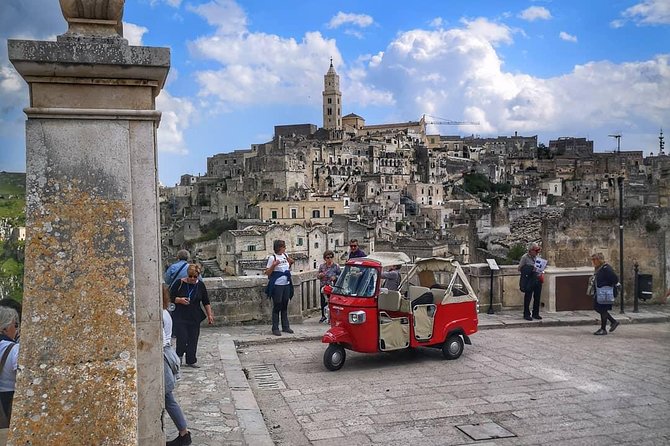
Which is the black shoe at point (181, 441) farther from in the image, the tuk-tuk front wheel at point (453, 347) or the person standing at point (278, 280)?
the person standing at point (278, 280)

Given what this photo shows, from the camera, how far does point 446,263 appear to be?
397 inches

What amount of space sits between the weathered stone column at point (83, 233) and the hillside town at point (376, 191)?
33.8m

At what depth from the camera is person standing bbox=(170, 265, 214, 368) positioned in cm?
837

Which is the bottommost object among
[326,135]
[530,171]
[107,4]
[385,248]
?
[385,248]

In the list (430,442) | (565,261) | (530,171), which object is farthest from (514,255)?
(530,171)

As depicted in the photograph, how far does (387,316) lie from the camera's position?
883 centimetres

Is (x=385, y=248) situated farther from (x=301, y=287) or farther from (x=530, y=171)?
(x=530, y=171)

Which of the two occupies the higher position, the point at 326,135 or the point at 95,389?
the point at 326,135

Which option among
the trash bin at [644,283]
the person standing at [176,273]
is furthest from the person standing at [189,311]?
the trash bin at [644,283]

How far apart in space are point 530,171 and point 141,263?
127 metres

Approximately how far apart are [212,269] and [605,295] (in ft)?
172

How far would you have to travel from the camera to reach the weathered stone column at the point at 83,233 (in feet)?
12.0

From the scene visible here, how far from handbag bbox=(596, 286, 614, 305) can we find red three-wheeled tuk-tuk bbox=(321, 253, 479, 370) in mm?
2774

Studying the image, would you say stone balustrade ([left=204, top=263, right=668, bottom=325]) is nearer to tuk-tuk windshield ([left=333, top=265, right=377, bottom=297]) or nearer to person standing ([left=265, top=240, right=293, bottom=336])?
person standing ([left=265, top=240, right=293, bottom=336])
